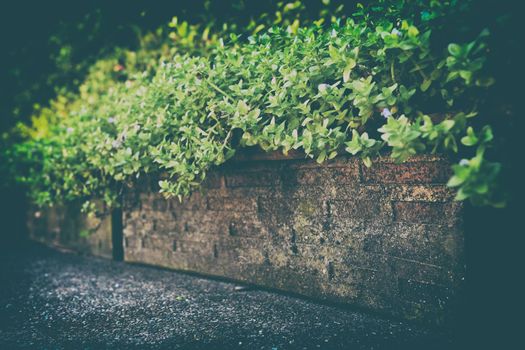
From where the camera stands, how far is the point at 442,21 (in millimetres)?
1852

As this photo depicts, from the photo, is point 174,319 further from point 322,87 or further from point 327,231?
point 322,87

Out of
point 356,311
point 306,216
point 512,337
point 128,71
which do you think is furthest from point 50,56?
point 512,337

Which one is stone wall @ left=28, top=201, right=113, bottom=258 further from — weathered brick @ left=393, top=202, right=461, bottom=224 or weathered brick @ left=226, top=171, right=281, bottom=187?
weathered brick @ left=393, top=202, right=461, bottom=224

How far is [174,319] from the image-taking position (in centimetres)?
249

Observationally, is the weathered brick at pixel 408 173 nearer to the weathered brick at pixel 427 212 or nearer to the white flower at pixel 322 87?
the weathered brick at pixel 427 212

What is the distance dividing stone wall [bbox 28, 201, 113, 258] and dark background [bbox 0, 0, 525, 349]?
0.52 metres

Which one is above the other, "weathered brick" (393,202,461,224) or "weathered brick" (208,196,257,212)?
"weathered brick" (208,196,257,212)

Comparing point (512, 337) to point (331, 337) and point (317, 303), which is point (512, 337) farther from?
point (317, 303)

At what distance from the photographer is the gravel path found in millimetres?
2076

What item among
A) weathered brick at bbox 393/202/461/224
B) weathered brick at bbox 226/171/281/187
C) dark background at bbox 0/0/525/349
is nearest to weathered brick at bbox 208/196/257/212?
weathered brick at bbox 226/171/281/187

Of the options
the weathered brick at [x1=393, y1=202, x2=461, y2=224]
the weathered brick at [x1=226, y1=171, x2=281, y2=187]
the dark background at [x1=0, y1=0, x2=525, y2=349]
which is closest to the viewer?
the dark background at [x1=0, y1=0, x2=525, y2=349]

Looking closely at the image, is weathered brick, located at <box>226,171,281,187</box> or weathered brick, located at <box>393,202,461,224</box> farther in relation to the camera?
weathered brick, located at <box>226,171,281,187</box>

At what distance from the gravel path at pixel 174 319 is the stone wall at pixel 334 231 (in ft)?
0.49

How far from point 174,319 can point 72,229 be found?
314 cm
